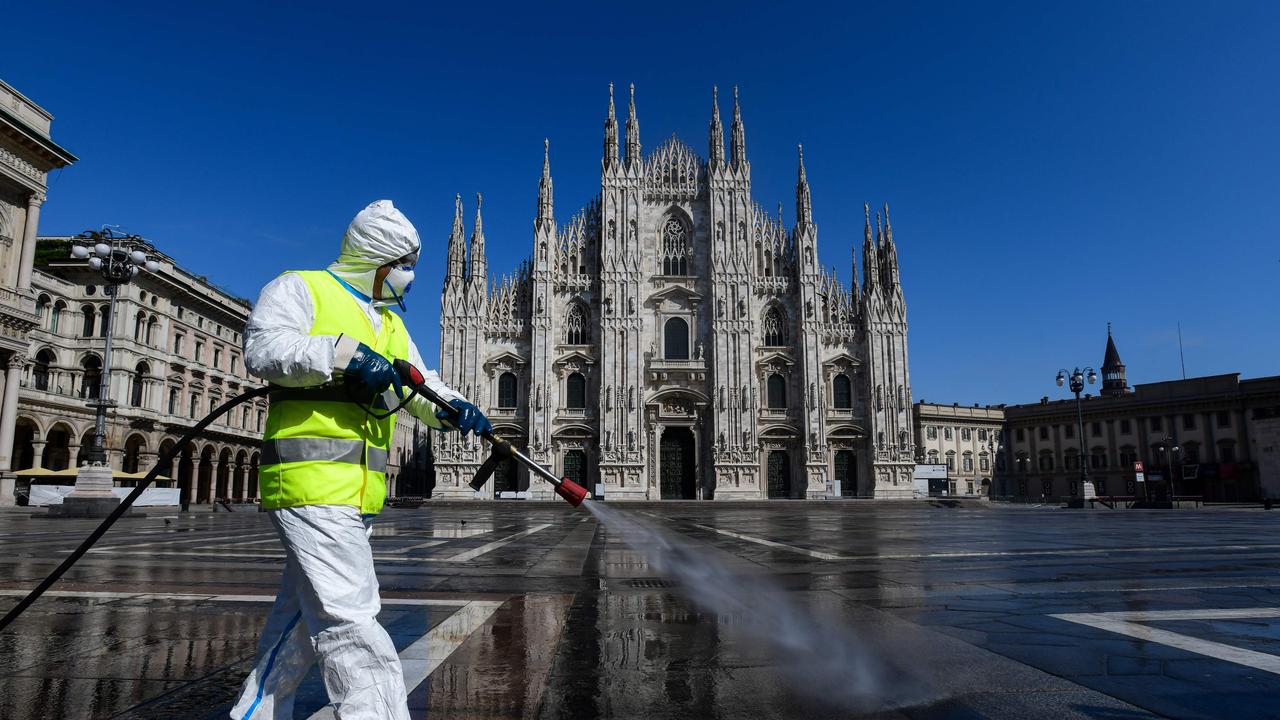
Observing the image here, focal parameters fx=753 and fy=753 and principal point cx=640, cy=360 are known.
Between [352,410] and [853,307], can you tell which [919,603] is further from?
[853,307]

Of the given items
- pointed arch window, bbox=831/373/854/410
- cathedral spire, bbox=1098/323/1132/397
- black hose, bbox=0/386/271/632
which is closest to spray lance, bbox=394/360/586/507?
black hose, bbox=0/386/271/632

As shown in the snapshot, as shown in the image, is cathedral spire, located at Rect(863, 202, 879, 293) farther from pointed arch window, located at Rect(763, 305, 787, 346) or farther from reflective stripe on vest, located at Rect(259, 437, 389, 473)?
reflective stripe on vest, located at Rect(259, 437, 389, 473)

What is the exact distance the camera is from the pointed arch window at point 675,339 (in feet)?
134

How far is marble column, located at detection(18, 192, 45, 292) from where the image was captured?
28.5 m

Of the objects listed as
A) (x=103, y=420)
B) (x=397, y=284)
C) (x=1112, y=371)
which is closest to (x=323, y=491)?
(x=397, y=284)

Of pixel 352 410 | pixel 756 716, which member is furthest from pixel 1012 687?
Result: pixel 352 410

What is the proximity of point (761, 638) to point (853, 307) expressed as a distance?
131 ft

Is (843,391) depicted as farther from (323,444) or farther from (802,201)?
(323,444)

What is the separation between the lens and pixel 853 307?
41906 mm

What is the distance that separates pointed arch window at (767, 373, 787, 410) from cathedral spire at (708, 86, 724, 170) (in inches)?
477

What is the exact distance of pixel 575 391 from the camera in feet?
131

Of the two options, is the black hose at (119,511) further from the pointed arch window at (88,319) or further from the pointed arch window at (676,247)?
the pointed arch window at (88,319)

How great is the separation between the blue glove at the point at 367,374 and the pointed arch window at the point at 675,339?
125 ft

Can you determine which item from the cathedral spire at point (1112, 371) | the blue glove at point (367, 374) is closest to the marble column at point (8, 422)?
the blue glove at point (367, 374)
